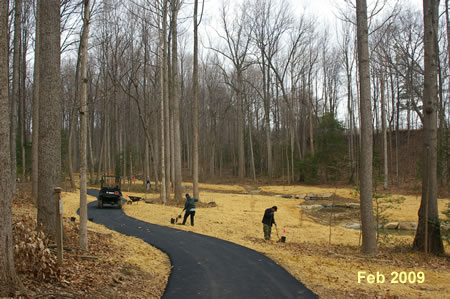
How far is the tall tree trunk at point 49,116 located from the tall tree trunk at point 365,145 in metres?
9.51

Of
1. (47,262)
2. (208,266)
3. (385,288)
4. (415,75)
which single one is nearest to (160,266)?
(208,266)

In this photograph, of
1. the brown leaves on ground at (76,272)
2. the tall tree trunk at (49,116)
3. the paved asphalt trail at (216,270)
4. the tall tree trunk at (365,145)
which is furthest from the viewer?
the tall tree trunk at (365,145)

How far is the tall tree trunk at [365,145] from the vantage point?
474 inches

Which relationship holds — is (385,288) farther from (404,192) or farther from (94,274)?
(404,192)

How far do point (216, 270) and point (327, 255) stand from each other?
15.7ft

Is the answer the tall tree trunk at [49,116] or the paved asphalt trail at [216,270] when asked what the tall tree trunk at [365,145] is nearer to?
the paved asphalt trail at [216,270]

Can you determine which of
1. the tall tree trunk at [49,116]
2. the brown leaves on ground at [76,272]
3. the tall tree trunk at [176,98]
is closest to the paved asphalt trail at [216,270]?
the brown leaves on ground at [76,272]

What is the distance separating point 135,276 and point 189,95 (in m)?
51.9

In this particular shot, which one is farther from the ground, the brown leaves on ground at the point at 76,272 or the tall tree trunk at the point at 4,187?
the tall tree trunk at the point at 4,187

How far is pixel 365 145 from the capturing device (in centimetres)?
1204

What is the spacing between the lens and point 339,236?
16922mm
